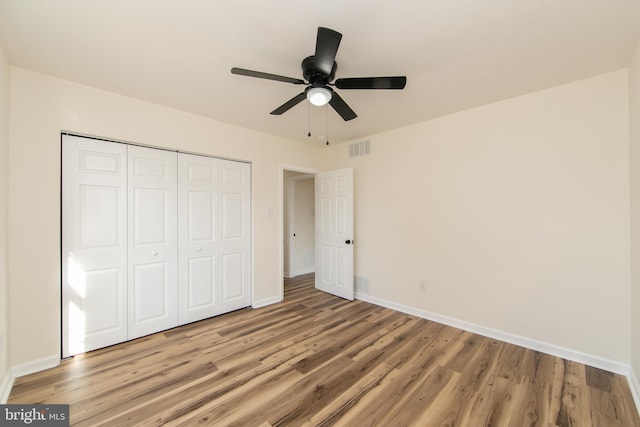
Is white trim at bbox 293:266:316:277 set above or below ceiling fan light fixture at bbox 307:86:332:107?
below

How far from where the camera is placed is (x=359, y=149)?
4.12 meters

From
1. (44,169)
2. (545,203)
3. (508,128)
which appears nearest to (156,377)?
(44,169)

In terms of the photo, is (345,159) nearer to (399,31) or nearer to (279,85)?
(279,85)

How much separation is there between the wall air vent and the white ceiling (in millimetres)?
1294

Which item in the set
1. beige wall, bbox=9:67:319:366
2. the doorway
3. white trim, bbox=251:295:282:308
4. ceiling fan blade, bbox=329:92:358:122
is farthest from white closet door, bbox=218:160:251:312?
ceiling fan blade, bbox=329:92:358:122

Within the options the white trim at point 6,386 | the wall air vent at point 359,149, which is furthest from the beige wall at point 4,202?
the wall air vent at point 359,149

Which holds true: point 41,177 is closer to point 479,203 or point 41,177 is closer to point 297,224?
point 297,224

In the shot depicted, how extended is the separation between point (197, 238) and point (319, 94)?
7.94 ft

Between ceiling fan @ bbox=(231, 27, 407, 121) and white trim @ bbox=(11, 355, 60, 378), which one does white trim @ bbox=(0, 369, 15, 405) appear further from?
ceiling fan @ bbox=(231, 27, 407, 121)

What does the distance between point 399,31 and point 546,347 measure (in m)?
3.20

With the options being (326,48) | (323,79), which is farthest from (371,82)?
(326,48)

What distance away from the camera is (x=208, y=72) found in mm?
2277

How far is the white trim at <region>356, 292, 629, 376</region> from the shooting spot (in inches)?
89.1

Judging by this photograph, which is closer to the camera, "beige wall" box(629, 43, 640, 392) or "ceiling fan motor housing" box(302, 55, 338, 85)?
"ceiling fan motor housing" box(302, 55, 338, 85)
